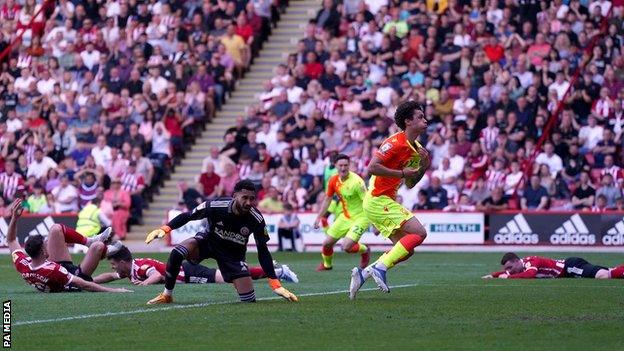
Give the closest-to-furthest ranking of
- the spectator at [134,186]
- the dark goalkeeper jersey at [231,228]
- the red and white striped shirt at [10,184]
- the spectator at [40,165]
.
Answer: the dark goalkeeper jersey at [231,228] → the spectator at [134,186] → the red and white striped shirt at [10,184] → the spectator at [40,165]

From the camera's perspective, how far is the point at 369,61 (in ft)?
108

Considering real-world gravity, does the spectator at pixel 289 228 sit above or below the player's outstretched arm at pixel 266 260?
below

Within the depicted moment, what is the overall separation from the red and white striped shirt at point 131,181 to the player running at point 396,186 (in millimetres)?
17077

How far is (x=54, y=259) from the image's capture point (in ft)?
59.2

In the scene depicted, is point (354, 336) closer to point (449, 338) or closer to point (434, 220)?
point (449, 338)

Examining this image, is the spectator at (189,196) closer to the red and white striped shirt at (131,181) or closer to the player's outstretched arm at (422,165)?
the red and white striped shirt at (131,181)

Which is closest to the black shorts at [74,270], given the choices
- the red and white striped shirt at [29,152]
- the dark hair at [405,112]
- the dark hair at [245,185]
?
the dark hair at [245,185]

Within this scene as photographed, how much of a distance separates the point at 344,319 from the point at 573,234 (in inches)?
628

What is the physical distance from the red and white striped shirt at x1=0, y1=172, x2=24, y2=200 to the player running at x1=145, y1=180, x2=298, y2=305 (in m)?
18.9

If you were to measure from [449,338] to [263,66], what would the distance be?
24391 mm

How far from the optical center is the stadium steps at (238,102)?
33.0 m

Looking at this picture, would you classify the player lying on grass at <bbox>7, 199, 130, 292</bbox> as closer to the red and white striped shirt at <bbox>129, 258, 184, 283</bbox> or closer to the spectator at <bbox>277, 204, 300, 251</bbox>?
the red and white striped shirt at <bbox>129, 258, 184, 283</bbox>

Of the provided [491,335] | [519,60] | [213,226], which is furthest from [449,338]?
[519,60]

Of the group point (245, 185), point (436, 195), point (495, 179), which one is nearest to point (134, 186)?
point (436, 195)
